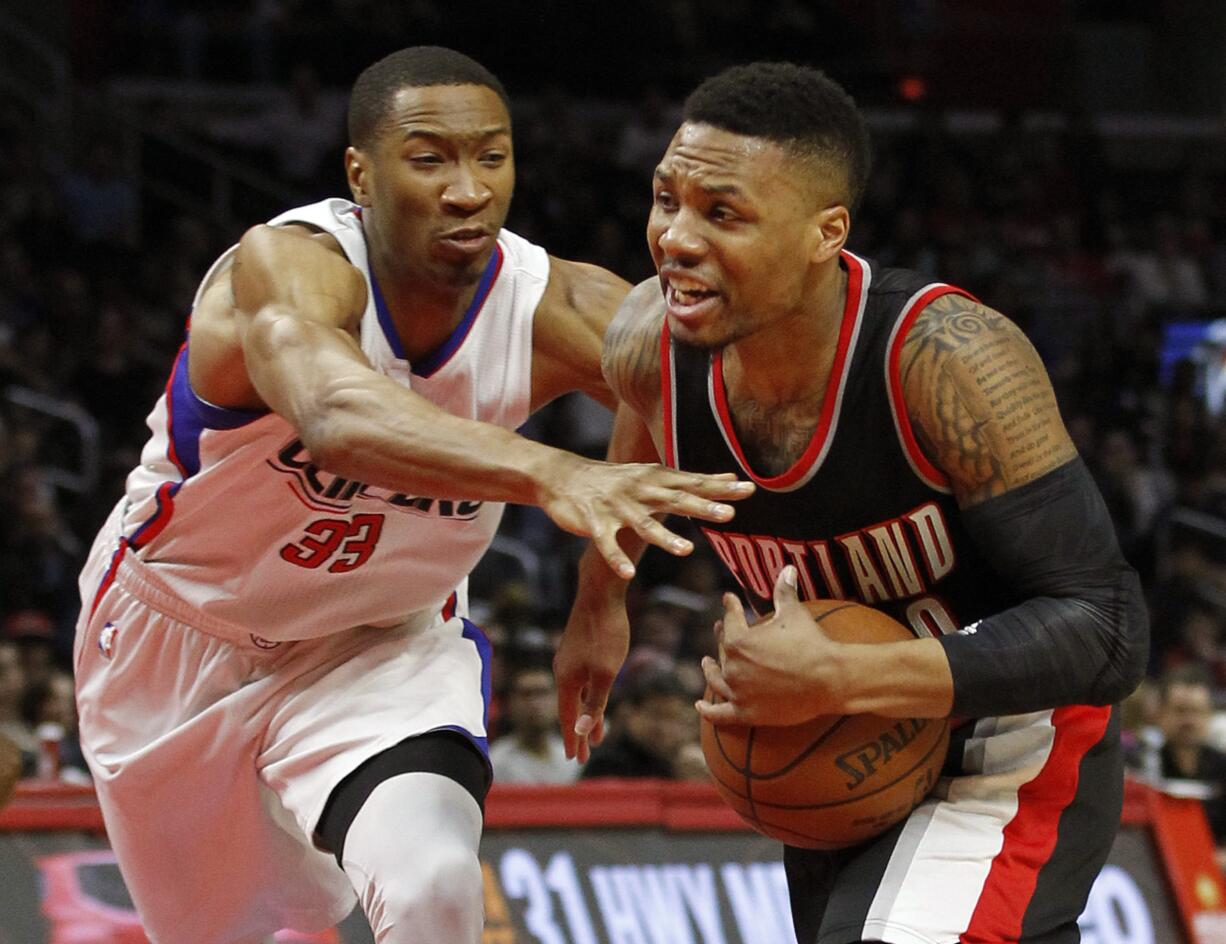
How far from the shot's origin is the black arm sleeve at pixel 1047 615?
2.83m

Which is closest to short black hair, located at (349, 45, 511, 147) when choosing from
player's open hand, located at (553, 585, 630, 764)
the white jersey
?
the white jersey

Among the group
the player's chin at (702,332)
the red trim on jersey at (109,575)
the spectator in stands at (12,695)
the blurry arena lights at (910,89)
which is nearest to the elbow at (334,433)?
the player's chin at (702,332)

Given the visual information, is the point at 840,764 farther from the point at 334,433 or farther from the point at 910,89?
the point at 910,89

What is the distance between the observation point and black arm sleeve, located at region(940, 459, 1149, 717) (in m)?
2.83

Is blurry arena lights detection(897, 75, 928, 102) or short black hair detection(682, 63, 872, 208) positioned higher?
short black hair detection(682, 63, 872, 208)

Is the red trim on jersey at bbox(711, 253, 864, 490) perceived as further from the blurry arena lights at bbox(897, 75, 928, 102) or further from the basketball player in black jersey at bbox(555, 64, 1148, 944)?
the blurry arena lights at bbox(897, 75, 928, 102)

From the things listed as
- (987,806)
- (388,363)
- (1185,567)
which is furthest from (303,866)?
(1185,567)

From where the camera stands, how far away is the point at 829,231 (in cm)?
306

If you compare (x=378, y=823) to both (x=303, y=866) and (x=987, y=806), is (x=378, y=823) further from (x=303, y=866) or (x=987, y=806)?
(x=987, y=806)

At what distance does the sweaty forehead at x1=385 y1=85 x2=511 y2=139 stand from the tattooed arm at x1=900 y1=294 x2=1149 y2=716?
3.91ft

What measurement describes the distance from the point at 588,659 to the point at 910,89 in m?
12.9

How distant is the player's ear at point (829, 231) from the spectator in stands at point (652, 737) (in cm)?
401

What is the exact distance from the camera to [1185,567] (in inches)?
389

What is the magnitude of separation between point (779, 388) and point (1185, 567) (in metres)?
7.32
